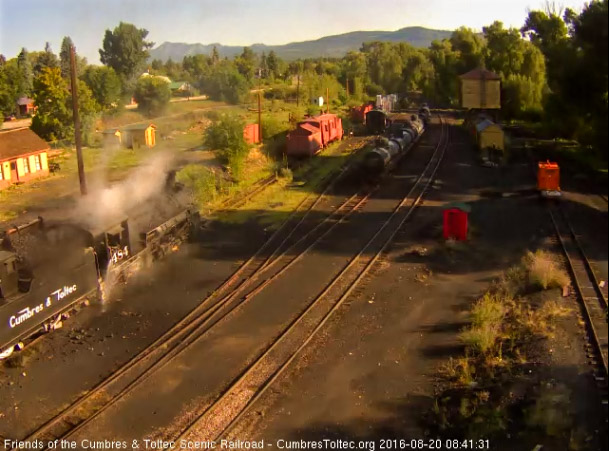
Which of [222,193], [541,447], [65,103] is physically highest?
[65,103]

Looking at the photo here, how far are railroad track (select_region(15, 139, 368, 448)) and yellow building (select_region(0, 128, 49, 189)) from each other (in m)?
17.5

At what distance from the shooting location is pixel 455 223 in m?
18.9

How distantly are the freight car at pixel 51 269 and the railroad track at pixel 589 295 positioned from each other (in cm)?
1004

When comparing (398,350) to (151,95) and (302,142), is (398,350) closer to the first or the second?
(302,142)

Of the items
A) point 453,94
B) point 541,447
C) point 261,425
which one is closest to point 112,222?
point 261,425

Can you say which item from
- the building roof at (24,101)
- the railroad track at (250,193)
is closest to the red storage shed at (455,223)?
the railroad track at (250,193)

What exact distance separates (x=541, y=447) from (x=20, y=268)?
10034 mm

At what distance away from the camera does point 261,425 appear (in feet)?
30.3

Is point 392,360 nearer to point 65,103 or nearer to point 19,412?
point 19,412

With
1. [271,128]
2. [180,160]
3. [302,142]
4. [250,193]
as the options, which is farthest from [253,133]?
[250,193]

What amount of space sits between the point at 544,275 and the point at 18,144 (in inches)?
1147

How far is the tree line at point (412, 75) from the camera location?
7.10 m

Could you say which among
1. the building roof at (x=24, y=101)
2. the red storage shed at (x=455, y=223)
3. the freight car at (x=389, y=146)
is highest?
the building roof at (x=24, y=101)

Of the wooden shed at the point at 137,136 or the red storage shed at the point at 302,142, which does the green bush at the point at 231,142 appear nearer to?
the red storage shed at the point at 302,142
